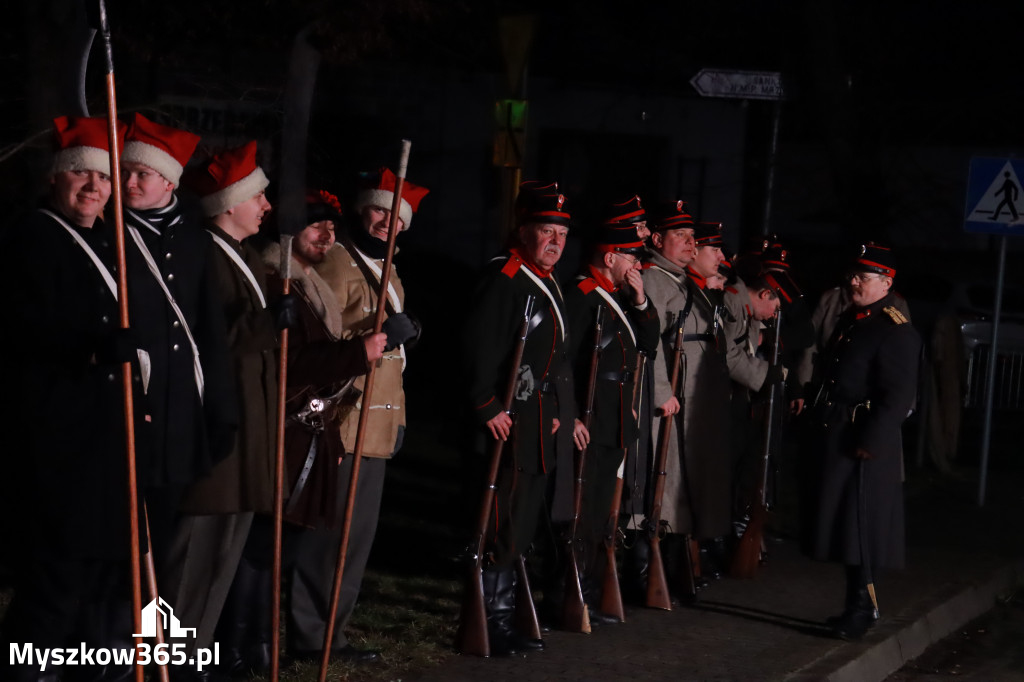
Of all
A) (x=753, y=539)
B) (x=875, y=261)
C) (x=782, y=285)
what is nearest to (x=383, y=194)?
(x=875, y=261)

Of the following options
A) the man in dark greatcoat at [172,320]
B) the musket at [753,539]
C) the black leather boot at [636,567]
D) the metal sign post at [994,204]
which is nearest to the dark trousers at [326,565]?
the man in dark greatcoat at [172,320]

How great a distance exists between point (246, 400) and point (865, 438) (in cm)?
351

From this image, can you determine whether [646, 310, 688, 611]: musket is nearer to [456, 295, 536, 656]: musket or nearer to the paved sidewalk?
the paved sidewalk

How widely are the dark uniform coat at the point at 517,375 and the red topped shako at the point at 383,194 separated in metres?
0.55

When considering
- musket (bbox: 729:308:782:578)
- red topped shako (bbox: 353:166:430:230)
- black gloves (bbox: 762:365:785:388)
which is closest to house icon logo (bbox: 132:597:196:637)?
red topped shako (bbox: 353:166:430:230)

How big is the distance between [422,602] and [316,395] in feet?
7.39

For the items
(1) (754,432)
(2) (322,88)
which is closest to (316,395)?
(1) (754,432)

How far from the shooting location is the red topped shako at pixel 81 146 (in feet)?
17.5

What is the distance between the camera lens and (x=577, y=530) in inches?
313

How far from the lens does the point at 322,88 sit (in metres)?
23.6

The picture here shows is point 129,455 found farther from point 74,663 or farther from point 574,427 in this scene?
point 574,427

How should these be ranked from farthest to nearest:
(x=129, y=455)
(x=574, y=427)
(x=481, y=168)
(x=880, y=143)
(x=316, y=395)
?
(x=481, y=168) → (x=880, y=143) → (x=574, y=427) → (x=316, y=395) → (x=129, y=455)

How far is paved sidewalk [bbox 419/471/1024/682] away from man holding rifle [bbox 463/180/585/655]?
1.18 ft

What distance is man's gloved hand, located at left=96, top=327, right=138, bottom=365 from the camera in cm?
509
